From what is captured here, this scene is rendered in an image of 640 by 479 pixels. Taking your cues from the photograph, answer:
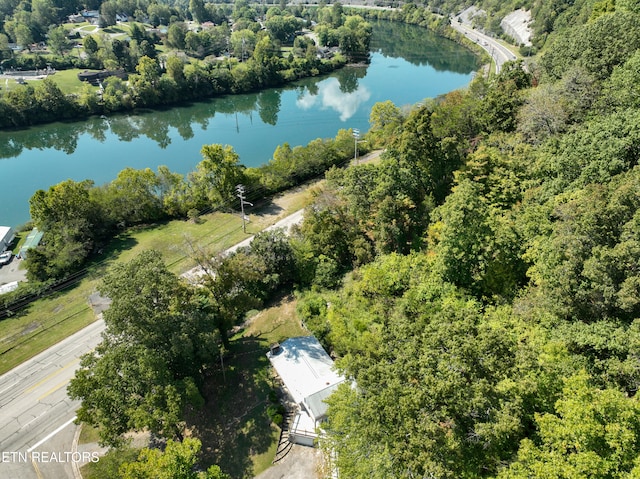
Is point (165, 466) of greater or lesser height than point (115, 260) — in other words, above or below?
above

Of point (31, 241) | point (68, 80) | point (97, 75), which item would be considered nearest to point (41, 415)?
point (31, 241)

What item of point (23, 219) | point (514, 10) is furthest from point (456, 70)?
point (23, 219)

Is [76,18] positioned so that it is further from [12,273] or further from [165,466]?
[165,466]

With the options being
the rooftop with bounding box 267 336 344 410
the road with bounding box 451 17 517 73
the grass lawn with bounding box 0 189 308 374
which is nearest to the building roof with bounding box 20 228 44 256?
the grass lawn with bounding box 0 189 308 374

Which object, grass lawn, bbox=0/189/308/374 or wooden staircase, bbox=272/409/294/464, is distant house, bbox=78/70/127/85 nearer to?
grass lawn, bbox=0/189/308/374

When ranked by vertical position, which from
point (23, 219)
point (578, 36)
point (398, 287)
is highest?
point (578, 36)

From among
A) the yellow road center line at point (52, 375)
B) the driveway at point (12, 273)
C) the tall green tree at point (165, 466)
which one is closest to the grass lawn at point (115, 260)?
the yellow road center line at point (52, 375)

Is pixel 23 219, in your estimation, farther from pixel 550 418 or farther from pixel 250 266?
pixel 550 418
